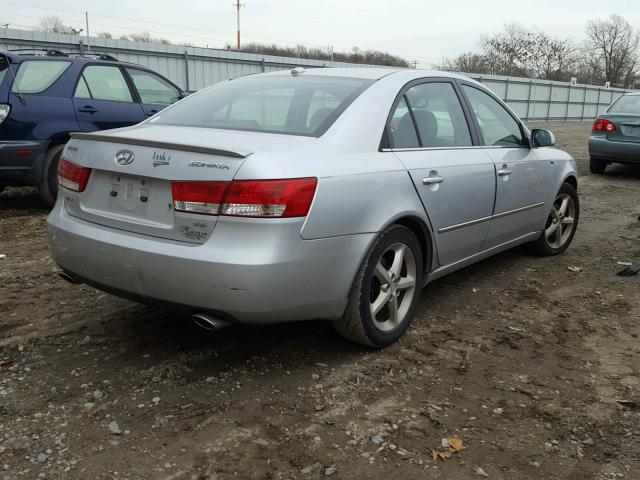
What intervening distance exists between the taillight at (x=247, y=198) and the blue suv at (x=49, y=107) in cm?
448

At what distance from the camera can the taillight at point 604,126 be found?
1076 centimetres

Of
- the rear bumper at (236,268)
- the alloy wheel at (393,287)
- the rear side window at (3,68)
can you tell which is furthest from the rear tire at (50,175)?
the alloy wheel at (393,287)

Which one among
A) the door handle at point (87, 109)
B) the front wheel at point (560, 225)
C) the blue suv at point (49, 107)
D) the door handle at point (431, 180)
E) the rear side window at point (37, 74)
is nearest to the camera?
the door handle at point (431, 180)

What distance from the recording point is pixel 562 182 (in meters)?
5.40

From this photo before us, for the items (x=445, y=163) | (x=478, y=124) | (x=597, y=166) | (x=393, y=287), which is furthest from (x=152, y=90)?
(x=597, y=166)

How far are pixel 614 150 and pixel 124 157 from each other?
9.83 m

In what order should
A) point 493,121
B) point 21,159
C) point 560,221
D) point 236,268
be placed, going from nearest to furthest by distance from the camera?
point 236,268 → point 493,121 → point 560,221 → point 21,159

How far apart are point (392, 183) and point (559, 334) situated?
1530 millimetres

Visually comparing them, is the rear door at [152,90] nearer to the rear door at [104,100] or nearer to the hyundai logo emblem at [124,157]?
the rear door at [104,100]

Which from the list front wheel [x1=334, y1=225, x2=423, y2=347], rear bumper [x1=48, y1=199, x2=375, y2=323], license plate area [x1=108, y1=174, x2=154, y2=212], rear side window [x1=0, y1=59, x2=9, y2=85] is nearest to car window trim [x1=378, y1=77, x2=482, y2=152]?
front wheel [x1=334, y1=225, x2=423, y2=347]

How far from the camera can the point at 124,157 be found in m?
3.03

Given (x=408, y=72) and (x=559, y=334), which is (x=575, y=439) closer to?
(x=559, y=334)

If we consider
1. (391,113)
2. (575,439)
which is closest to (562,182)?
(391,113)

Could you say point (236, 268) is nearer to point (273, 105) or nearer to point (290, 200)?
point (290, 200)
